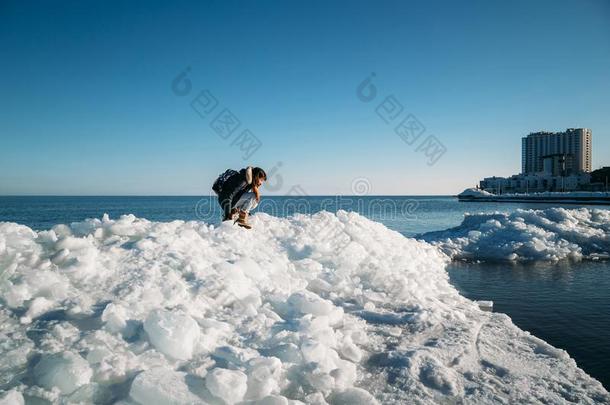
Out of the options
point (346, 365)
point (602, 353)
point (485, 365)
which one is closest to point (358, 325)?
point (346, 365)

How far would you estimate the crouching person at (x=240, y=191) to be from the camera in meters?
7.18

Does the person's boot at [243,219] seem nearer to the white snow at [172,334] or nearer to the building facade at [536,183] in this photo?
the white snow at [172,334]

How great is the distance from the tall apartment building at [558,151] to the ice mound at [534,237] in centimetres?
12973

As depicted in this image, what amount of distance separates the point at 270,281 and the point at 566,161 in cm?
16083

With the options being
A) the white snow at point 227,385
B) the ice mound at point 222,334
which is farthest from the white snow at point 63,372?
the white snow at point 227,385

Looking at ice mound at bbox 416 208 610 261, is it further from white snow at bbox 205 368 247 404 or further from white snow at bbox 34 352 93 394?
white snow at bbox 34 352 93 394

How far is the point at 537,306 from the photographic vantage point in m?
6.32

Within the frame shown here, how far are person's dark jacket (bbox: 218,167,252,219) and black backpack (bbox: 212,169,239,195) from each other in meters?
0.07

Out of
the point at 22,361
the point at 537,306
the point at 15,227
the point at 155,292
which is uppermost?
the point at 15,227

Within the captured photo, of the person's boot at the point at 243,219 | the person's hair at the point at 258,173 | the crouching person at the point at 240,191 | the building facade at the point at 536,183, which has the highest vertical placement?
the building facade at the point at 536,183

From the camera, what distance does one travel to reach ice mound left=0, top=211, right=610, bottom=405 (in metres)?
2.96

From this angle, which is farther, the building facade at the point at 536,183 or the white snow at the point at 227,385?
the building facade at the point at 536,183

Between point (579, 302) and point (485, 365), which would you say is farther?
point (579, 302)

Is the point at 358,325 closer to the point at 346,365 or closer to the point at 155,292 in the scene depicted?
the point at 346,365
